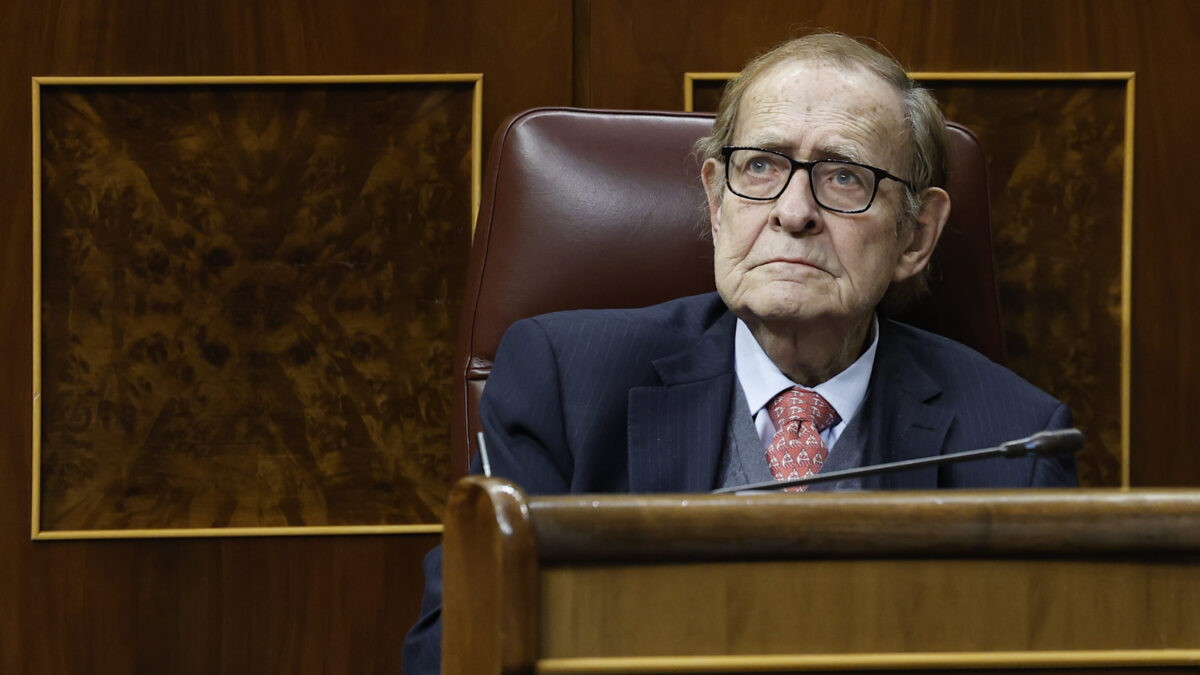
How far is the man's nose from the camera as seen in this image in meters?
1.23

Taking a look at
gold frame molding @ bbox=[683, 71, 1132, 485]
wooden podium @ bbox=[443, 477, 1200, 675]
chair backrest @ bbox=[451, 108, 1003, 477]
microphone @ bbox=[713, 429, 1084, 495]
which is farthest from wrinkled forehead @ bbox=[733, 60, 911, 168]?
wooden podium @ bbox=[443, 477, 1200, 675]

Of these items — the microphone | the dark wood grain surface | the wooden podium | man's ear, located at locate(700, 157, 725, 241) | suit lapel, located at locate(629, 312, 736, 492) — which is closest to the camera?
the wooden podium

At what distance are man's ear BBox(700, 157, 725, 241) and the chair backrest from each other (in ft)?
0.11

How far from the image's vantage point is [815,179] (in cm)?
126

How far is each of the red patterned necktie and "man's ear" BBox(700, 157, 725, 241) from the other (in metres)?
0.20

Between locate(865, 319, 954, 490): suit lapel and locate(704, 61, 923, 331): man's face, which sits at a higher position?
locate(704, 61, 923, 331): man's face

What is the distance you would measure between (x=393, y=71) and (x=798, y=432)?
2.72 feet

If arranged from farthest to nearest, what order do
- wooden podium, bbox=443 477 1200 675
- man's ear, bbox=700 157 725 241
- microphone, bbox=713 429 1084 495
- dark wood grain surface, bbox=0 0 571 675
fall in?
dark wood grain surface, bbox=0 0 571 675 < man's ear, bbox=700 157 725 241 < microphone, bbox=713 429 1084 495 < wooden podium, bbox=443 477 1200 675

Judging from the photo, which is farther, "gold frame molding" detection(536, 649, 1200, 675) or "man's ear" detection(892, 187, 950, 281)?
"man's ear" detection(892, 187, 950, 281)

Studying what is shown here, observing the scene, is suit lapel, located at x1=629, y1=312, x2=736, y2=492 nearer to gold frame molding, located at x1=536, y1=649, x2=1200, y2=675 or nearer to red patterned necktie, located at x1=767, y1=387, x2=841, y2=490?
red patterned necktie, located at x1=767, y1=387, x2=841, y2=490

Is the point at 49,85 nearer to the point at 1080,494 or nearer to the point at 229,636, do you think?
the point at 229,636

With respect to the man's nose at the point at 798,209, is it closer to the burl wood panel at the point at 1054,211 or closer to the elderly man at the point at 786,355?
the elderly man at the point at 786,355

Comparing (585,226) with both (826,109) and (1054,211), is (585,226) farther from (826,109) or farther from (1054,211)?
(1054,211)

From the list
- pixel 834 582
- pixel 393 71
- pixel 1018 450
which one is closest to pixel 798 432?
pixel 1018 450
